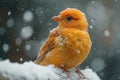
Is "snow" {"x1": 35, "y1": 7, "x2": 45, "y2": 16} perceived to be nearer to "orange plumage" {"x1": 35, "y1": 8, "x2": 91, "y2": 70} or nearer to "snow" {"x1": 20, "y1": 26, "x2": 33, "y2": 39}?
"snow" {"x1": 20, "y1": 26, "x2": 33, "y2": 39}

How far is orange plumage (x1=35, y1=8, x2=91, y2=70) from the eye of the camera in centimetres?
398

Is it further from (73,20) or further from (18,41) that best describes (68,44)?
(18,41)

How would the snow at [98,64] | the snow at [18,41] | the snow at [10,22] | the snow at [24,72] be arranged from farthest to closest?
the snow at [98,64] → the snow at [10,22] → the snow at [18,41] → the snow at [24,72]

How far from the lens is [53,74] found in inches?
132

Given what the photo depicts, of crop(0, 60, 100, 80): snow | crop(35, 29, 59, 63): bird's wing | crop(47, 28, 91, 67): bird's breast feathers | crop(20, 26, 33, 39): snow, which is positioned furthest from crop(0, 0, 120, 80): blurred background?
crop(0, 60, 100, 80): snow

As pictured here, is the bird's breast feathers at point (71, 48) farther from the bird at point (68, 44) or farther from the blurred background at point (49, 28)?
the blurred background at point (49, 28)

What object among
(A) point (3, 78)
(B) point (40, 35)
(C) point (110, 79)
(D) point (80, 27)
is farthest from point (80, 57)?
(C) point (110, 79)

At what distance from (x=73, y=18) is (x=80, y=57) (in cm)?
45

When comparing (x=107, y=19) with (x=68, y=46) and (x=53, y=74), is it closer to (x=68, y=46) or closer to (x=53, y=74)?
(x=68, y=46)

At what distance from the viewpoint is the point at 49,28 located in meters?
6.31

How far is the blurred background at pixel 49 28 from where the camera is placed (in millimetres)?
6363

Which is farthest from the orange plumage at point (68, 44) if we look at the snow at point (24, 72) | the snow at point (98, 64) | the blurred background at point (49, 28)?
the snow at point (98, 64)

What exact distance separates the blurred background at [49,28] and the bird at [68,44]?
186cm

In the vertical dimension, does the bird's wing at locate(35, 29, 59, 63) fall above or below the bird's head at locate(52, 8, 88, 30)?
below
